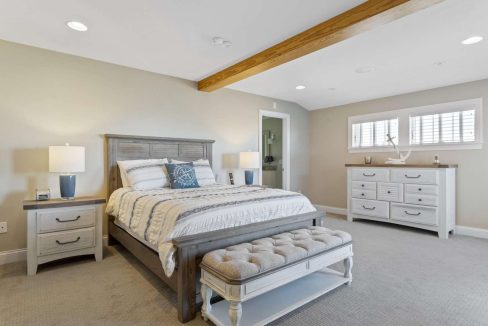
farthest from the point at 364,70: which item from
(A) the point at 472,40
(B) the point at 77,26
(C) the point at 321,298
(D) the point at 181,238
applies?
(B) the point at 77,26

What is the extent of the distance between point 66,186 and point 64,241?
58 cm

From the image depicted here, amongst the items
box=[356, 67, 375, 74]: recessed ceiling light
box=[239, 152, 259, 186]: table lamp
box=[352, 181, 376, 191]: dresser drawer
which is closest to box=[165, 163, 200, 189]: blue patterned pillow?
box=[239, 152, 259, 186]: table lamp

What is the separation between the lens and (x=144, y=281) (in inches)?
95.9

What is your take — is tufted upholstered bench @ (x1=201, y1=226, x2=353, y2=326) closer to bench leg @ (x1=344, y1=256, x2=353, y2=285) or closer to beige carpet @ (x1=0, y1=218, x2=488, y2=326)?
bench leg @ (x1=344, y1=256, x2=353, y2=285)

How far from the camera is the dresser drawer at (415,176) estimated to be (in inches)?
A: 153

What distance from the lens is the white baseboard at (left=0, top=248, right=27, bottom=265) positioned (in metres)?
2.86

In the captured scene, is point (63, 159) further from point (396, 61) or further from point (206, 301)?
point (396, 61)

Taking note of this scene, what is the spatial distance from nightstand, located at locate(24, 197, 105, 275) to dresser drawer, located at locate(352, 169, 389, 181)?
404 centimetres

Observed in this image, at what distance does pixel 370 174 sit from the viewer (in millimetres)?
4602

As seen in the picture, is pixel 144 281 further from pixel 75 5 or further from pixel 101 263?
pixel 75 5

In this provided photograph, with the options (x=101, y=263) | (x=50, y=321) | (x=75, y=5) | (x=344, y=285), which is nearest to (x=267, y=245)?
(x=344, y=285)

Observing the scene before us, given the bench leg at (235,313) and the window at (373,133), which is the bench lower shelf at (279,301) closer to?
the bench leg at (235,313)

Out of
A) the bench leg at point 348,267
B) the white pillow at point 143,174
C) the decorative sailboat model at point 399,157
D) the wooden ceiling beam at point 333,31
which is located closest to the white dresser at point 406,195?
the decorative sailboat model at point 399,157

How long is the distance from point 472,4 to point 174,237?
294cm
